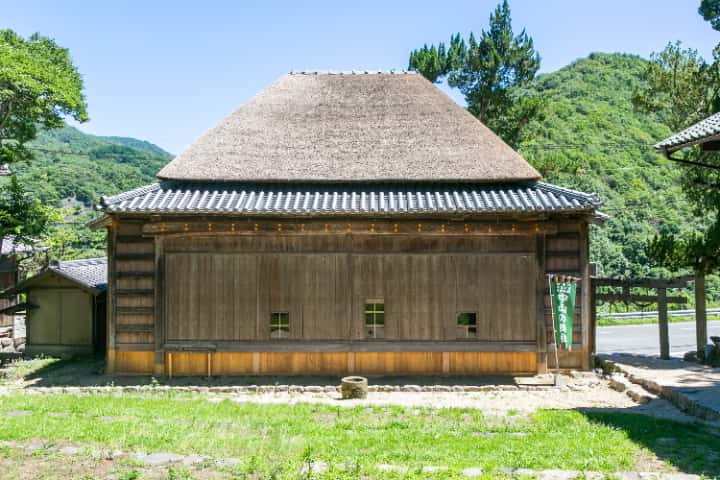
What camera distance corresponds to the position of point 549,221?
521 inches

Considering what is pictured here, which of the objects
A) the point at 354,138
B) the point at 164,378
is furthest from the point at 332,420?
the point at 354,138

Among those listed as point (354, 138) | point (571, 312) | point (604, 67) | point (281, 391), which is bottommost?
point (281, 391)

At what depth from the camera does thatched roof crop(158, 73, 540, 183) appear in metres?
Result: 13.8

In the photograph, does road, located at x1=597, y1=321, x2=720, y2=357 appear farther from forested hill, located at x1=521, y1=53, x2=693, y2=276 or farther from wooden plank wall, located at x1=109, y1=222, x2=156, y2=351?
wooden plank wall, located at x1=109, y1=222, x2=156, y2=351

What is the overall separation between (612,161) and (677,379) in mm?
34162

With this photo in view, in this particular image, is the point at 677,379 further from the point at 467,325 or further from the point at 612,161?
the point at 612,161

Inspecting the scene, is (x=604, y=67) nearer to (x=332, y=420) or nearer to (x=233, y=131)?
(x=233, y=131)

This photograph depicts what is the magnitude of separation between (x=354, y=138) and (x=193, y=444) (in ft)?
30.2

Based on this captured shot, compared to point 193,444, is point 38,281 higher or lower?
higher

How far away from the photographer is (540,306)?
1325 cm

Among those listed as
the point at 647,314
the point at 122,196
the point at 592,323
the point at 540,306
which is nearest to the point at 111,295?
the point at 122,196

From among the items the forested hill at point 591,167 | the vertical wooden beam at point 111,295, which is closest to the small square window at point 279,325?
the vertical wooden beam at point 111,295

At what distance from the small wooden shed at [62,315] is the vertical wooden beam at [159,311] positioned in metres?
4.20

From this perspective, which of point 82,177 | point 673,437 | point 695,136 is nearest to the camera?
point 673,437
